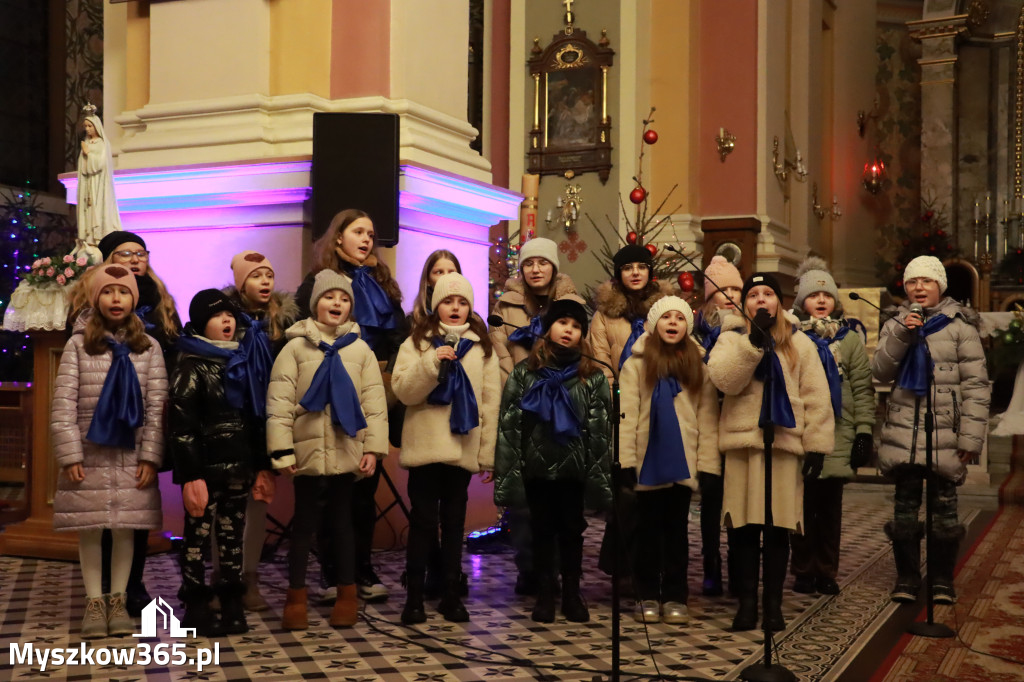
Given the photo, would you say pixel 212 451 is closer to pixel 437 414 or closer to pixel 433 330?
pixel 437 414

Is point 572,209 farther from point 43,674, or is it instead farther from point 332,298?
point 43,674

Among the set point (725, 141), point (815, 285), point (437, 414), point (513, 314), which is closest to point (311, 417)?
point (437, 414)

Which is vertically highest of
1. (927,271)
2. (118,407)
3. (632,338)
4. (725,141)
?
(725,141)

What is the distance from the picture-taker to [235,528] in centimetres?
509

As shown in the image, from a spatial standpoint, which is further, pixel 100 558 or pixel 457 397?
pixel 457 397

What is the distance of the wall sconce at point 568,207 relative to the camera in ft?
45.6

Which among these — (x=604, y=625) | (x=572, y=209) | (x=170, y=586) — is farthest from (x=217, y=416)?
(x=572, y=209)

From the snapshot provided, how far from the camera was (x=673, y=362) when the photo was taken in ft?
17.5

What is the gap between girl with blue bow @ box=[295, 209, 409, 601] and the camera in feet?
19.0

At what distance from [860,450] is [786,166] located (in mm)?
9201

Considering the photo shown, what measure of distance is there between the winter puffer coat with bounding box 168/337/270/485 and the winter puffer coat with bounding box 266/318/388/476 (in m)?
0.14

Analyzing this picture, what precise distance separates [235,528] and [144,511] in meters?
0.38

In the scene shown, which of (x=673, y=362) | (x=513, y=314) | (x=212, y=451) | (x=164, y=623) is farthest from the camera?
(x=513, y=314)

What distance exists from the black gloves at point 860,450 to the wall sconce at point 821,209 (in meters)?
10.5
